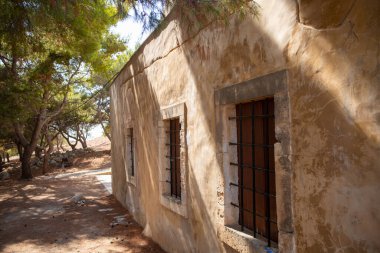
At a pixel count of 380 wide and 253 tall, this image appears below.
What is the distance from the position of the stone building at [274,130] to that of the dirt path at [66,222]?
62.1 inches

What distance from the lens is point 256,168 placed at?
3285mm

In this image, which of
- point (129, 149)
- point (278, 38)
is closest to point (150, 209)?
point (129, 149)

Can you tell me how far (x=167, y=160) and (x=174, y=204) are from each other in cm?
89

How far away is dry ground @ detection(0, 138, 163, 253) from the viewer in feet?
21.5

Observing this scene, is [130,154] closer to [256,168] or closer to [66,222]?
[66,222]

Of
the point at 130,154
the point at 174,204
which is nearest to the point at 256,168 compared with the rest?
the point at 174,204

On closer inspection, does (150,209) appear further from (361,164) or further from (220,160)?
(361,164)

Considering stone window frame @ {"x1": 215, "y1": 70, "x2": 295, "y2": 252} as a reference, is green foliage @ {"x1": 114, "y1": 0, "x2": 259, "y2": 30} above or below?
above

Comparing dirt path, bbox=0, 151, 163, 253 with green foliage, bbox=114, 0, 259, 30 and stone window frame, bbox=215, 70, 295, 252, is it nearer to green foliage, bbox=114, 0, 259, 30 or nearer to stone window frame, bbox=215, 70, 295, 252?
stone window frame, bbox=215, 70, 295, 252

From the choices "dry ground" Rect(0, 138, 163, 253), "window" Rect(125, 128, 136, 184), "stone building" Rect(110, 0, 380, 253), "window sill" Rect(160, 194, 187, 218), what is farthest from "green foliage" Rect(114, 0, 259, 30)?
"window" Rect(125, 128, 136, 184)

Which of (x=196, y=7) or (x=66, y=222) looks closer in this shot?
(x=196, y=7)

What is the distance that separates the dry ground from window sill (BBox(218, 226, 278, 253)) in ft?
8.83

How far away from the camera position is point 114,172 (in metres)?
11.4

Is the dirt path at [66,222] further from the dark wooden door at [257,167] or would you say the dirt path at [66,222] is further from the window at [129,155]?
the dark wooden door at [257,167]
